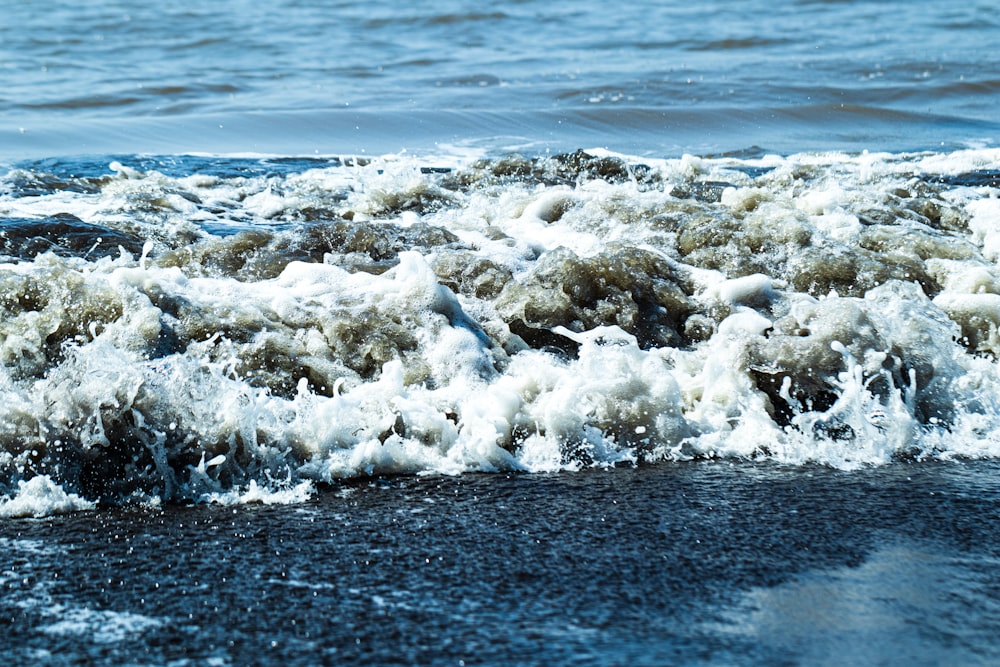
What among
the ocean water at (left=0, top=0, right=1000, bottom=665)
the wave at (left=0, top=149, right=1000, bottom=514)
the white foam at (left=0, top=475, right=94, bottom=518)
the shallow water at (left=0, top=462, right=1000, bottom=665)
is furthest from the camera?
the wave at (left=0, top=149, right=1000, bottom=514)

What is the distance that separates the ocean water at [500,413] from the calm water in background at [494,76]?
6.38 ft

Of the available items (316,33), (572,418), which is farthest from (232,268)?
(316,33)

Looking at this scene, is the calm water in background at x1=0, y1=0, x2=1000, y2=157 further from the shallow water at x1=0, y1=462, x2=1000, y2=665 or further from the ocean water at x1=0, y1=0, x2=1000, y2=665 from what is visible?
the shallow water at x1=0, y1=462, x2=1000, y2=665

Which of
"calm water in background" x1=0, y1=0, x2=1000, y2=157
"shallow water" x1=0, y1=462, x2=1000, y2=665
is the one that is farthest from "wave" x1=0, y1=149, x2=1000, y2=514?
"calm water in background" x1=0, y1=0, x2=1000, y2=157

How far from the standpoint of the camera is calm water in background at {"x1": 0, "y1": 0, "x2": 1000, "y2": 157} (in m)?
9.88

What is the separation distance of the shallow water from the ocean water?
1cm

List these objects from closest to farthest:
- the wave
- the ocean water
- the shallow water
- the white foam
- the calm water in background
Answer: the shallow water, the ocean water, the white foam, the wave, the calm water in background

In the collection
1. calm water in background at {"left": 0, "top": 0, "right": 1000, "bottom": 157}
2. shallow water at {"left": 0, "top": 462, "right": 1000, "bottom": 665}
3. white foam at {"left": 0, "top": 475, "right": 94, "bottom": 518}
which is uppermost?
calm water in background at {"left": 0, "top": 0, "right": 1000, "bottom": 157}

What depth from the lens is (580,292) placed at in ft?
15.5

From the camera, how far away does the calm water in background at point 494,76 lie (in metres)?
9.88

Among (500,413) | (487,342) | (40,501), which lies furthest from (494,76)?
(40,501)

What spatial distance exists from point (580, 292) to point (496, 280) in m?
0.40

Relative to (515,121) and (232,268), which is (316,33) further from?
(232,268)

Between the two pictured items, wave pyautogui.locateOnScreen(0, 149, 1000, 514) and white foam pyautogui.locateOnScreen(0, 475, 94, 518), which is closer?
white foam pyautogui.locateOnScreen(0, 475, 94, 518)
